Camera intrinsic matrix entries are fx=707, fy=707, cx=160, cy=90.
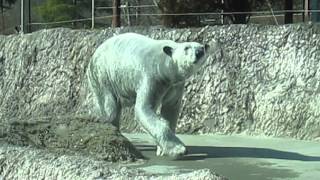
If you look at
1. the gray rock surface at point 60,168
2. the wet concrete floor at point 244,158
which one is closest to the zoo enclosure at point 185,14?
the wet concrete floor at point 244,158

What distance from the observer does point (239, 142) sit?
10.4 metres

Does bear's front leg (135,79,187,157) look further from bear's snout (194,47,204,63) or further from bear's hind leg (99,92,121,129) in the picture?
bear's hind leg (99,92,121,129)

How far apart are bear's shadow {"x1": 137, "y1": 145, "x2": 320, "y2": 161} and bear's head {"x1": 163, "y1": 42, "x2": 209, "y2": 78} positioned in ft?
3.59

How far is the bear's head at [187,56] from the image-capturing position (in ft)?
25.6

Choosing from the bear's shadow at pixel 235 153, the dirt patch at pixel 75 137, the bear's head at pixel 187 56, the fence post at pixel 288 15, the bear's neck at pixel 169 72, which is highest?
the fence post at pixel 288 15

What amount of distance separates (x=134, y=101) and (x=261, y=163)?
1851 millimetres

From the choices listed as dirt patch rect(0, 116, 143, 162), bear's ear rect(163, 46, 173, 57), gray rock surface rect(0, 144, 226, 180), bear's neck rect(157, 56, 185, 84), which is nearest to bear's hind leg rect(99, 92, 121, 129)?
dirt patch rect(0, 116, 143, 162)

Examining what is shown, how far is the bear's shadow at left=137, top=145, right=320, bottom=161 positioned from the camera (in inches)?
339

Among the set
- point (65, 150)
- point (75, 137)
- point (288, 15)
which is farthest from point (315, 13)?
point (65, 150)

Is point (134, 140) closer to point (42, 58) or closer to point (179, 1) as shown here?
point (42, 58)

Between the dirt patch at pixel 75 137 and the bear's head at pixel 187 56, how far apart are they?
1.12 metres

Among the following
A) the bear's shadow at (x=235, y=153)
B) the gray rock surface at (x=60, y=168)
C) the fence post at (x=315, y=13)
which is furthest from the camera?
the fence post at (x=315, y=13)

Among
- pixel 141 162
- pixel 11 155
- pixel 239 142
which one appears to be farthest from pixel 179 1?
pixel 11 155

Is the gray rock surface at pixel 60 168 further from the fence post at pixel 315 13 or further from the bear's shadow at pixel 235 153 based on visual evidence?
the fence post at pixel 315 13
